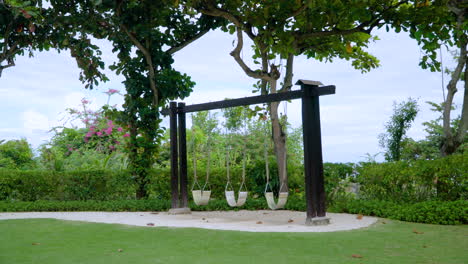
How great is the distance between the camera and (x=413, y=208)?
8.00 metres

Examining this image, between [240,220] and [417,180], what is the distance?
3313 millimetres

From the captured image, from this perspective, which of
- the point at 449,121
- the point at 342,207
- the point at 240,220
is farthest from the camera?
the point at 449,121

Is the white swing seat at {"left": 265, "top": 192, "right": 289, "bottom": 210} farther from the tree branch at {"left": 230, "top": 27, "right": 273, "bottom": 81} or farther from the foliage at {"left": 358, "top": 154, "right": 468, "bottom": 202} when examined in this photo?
the tree branch at {"left": 230, "top": 27, "right": 273, "bottom": 81}

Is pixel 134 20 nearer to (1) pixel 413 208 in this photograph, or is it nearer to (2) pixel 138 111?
(2) pixel 138 111

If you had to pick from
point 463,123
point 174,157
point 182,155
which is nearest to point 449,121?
point 463,123

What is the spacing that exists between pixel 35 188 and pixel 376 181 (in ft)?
26.3

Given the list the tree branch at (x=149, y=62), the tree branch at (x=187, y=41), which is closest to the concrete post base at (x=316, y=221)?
the tree branch at (x=149, y=62)

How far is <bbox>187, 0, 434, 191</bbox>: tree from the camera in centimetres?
948

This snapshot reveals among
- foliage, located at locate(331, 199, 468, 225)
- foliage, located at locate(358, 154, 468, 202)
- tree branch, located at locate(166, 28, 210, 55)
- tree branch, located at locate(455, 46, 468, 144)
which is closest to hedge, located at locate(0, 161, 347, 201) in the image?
tree branch, located at locate(166, 28, 210, 55)

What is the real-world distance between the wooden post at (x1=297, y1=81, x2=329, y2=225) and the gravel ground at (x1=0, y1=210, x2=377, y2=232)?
0.30 metres

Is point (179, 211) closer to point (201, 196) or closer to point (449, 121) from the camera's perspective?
point (201, 196)

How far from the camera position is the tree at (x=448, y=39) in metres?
9.11

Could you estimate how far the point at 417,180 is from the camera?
8.66m

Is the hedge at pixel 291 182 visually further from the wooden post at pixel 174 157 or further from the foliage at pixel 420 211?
the wooden post at pixel 174 157
